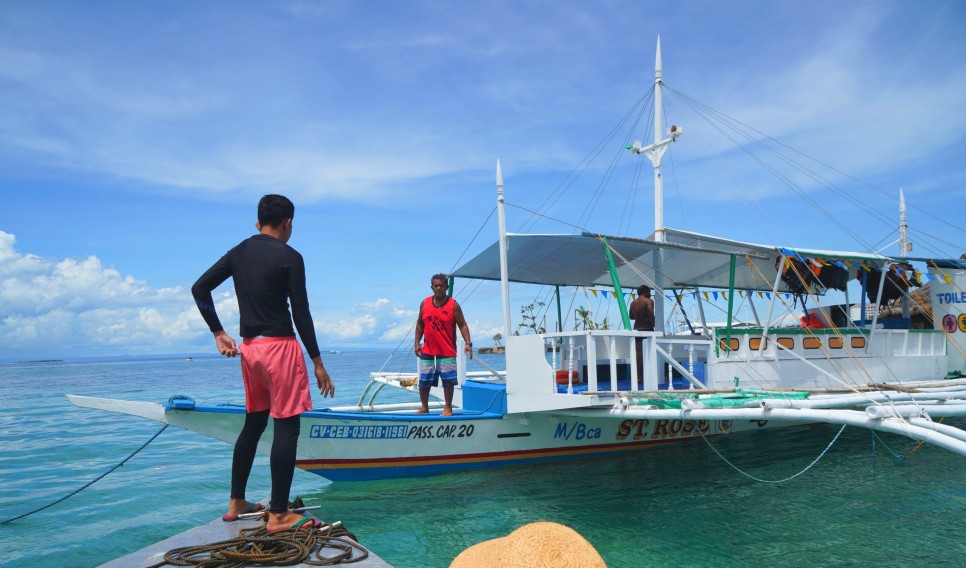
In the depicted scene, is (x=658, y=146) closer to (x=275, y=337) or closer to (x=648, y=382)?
(x=648, y=382)

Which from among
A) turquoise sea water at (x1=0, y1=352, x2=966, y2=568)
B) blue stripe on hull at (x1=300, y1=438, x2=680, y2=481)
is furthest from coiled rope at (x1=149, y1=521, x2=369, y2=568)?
blue stripe on hull at (x1=300, y1=438, x2=680, y2=481)

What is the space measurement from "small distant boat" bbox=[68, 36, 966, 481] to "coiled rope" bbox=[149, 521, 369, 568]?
2.48m

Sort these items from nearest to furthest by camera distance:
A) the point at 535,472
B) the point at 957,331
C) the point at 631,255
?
the point at 535,472 < the point at 631,255 < the point at 957,331

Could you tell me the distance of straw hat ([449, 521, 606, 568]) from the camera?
281cm

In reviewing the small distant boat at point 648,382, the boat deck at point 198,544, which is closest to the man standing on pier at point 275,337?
the boat deck at point 198,544

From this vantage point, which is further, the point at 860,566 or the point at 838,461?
the point at 838,461

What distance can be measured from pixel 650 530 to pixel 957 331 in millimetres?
9913

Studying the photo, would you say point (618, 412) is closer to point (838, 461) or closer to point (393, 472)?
point (393, 472)

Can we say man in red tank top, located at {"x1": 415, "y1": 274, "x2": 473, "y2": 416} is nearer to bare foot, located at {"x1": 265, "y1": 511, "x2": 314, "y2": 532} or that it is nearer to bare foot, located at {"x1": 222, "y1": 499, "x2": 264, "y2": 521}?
bare foot, located at {"x1": 222, "y1": 499, "x2": 264, "y2": 521}

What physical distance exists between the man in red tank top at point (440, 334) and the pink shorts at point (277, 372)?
4.90m

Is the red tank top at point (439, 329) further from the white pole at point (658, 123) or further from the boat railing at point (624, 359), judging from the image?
the white pole at point (658, 123)

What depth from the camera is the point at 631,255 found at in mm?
10336

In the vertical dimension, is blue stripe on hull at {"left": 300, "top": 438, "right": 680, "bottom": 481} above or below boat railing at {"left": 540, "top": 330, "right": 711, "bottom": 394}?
below

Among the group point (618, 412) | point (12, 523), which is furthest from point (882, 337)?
point (12, 523)
